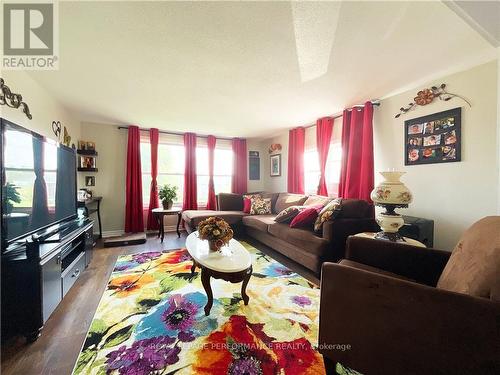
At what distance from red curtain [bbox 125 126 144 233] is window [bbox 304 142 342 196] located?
3.47 m

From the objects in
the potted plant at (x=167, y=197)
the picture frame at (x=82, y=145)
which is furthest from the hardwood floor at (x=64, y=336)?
the picture frame at (x=82, y=145)

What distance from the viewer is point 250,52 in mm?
1743

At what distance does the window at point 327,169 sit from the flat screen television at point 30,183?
370cm

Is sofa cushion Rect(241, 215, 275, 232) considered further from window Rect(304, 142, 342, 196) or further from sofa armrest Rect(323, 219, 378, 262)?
window Rect(304, 142, 342, 196)

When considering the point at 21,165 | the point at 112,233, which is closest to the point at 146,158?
the point at 112,233

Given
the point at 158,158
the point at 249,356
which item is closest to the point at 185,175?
the point at 158,158

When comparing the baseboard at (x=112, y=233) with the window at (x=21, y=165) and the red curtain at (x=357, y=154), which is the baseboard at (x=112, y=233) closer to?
the window at (x=21, y=165)

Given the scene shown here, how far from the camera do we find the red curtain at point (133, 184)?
4.08 metres

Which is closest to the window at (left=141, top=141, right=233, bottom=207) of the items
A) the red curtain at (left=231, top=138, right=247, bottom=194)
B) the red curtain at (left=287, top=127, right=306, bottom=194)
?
the red curtain at (left=231, top=138, right=247, bottom=194)

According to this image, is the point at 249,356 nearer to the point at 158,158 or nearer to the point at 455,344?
the point at 455,344

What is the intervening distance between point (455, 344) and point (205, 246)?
176 centimetres

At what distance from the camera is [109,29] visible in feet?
4.91

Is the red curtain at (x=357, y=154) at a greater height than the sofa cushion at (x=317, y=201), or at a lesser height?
greater

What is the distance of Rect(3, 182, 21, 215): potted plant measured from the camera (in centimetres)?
130
